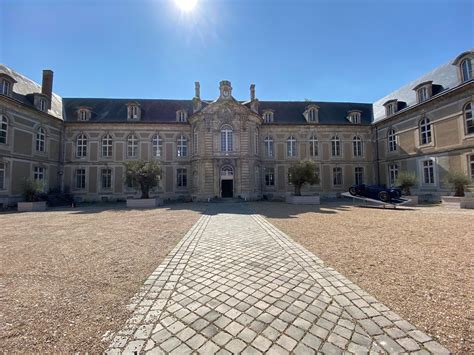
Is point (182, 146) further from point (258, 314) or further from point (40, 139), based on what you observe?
point (258, 314)

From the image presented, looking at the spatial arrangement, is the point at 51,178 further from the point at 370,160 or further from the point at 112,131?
the point at 370,160

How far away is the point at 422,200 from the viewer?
55.1 feet

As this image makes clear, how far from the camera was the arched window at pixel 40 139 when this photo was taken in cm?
1789

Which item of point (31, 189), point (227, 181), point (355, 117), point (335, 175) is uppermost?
point (355, 117)

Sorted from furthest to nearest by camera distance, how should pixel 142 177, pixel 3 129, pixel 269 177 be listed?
1. pixel 269 177
2. pixel 3 129
3. pixel 142 177

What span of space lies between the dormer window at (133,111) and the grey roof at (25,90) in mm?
6477

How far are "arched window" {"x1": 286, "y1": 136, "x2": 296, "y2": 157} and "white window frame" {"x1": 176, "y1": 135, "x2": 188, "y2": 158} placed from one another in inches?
423

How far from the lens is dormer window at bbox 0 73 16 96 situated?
49.7 feet

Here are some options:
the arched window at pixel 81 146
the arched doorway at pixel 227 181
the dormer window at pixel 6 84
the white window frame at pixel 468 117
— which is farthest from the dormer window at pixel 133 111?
the white window frame at pixel 468 117

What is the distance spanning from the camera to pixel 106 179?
823 inches

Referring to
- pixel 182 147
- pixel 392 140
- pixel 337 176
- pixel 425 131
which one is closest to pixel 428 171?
pixel 425 131

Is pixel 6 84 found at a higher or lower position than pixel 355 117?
higher

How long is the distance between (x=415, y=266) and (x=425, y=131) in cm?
1876

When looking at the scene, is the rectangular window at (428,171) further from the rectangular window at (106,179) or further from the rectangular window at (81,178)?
the rectangular window at (81,178)
